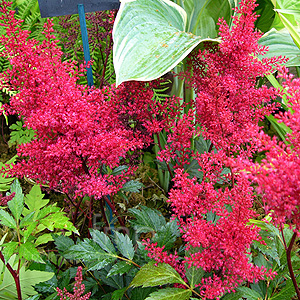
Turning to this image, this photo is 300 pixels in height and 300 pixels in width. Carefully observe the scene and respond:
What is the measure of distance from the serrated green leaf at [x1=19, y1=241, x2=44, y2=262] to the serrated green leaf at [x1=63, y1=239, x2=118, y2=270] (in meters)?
0.14

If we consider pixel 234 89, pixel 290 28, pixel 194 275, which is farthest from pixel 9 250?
pixel 290 28

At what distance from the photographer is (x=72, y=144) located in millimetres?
837

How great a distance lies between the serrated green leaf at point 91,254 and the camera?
94 cm

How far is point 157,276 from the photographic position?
0.83 metres

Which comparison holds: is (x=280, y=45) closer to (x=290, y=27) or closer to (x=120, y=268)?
(x=290, y=27)

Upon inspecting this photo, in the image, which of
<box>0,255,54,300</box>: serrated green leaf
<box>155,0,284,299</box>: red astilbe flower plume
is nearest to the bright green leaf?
<box>155,0,284,299</box>: red astilbe flower plume

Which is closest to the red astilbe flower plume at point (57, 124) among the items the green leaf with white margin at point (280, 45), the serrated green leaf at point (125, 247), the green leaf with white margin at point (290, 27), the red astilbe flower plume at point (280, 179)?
the serrated green leaf at point (125, 247)

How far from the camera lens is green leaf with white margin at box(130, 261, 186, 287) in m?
0.82

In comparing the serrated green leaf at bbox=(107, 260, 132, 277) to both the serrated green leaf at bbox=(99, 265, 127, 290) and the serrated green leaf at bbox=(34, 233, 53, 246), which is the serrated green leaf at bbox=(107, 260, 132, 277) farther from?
the serrated green leaf at bbox=(34, 233, 53, 246)

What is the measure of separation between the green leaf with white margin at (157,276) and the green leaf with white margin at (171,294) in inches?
1.1

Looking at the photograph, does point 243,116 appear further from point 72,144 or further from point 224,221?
point 72,144

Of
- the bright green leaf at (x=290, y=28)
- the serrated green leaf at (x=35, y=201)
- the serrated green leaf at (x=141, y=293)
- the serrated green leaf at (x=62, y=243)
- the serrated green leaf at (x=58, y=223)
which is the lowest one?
the serrated green leaf at (x=141, y=293)

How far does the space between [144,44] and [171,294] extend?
80cm

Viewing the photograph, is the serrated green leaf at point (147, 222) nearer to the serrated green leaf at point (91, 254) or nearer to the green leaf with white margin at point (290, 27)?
the serrated green leaf at point (91, 254)
